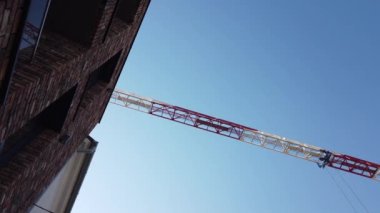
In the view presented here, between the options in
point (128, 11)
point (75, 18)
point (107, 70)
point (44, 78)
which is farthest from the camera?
point (107, 70)

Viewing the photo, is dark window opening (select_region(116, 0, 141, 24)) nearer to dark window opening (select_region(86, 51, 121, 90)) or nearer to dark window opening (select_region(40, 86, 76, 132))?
dark window opening (select_region(86, 51, 121, 90))

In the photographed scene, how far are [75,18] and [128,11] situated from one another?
320 centimetres

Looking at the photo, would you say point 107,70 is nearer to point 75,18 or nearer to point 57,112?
point 57,112

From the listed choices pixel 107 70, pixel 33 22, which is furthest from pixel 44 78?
pixel 107 70

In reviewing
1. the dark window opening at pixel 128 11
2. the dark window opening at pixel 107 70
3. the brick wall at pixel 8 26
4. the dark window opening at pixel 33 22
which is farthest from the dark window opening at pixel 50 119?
the brick wall at pixel 8 26

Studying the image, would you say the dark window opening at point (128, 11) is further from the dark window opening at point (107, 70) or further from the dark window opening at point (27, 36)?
the dark window opening at point (27, 36)

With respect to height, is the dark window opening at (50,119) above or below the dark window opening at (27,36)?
below

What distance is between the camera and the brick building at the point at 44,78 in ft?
14.2

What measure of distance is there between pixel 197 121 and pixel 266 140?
6.73m

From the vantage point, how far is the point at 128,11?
10422 mm

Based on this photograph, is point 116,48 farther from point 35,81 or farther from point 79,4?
point 35,81

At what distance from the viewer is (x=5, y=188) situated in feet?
20.1

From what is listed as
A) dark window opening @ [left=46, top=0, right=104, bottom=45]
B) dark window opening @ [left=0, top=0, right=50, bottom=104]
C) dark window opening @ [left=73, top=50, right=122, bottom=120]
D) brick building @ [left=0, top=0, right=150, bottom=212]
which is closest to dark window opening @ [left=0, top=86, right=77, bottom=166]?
brick building @ [left=0, top=0, right=150, bottom=212]

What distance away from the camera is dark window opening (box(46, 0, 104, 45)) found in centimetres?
719
